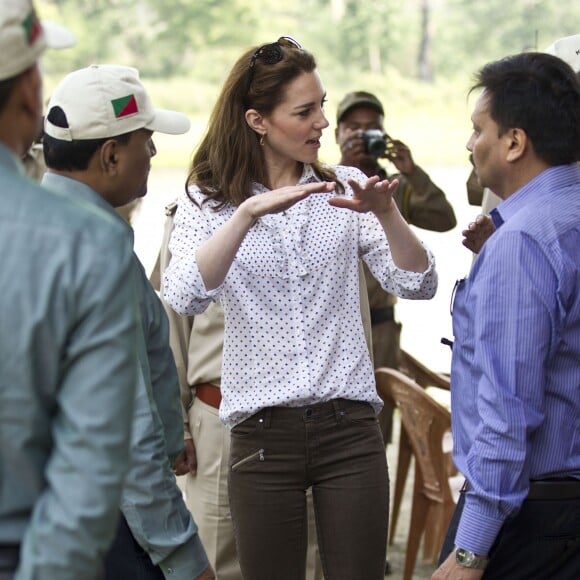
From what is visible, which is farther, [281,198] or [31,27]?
[281,198]

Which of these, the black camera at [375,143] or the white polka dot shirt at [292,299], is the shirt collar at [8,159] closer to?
the white polka dot shirt at [292,299]

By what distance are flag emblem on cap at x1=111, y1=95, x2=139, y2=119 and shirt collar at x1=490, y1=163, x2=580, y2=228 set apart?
0.72 metres

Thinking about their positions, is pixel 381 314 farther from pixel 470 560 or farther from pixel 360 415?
pixel 470 560

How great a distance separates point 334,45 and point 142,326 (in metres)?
13.7

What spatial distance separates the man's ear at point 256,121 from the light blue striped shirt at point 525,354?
0.82m

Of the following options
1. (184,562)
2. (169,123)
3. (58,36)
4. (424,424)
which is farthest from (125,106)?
(424,424)

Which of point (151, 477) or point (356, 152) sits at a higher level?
point (151, 477)

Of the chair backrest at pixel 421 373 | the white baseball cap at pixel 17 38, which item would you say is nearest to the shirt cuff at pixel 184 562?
the white baseball cap at pixel 17 38

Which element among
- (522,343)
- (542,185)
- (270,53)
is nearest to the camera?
(522,343)

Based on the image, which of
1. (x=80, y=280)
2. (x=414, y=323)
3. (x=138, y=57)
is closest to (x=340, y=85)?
(x=138, y=57)

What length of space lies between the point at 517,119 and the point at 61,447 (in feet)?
3.58

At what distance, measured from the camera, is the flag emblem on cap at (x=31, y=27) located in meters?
1.35

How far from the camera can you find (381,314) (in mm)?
4242

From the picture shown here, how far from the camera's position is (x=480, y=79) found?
2.14 m
